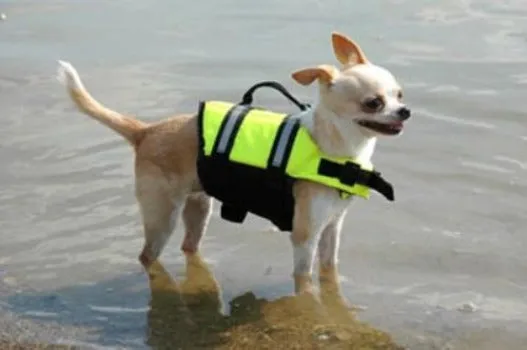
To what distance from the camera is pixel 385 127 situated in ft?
19.7

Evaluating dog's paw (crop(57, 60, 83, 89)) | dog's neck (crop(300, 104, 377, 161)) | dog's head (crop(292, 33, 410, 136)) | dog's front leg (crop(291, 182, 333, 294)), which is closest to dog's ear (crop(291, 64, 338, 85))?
dog's head (crop(292, 33, 410, 136))

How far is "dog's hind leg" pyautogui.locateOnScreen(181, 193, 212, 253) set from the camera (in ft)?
23.2

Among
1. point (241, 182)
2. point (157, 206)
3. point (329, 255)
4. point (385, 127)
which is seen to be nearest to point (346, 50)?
point (385, 127)

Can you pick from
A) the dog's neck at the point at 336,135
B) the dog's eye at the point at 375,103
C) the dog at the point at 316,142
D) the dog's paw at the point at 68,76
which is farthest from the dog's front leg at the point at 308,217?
the dog's paw at the point at 68,76

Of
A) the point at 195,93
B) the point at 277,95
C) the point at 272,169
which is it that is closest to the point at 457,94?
the point at 277,95

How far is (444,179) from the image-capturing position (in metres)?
8.23

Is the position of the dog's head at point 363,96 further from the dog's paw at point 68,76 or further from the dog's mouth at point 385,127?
the dog's paw at point 68,76

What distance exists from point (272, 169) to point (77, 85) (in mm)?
1396

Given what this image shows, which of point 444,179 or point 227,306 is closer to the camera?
point 227,306

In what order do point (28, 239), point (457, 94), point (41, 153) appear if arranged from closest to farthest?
1. point (28, 239)
2. point (41, 153)
3. point (457, 94)

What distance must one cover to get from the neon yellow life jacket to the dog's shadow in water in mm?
542

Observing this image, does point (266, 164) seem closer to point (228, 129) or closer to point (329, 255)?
point (228, 129)

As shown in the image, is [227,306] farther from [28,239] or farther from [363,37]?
[363,37]

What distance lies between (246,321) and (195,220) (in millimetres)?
1093
